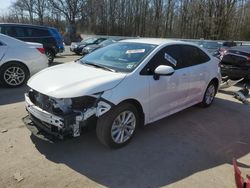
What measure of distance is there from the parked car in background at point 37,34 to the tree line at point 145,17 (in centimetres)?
2371

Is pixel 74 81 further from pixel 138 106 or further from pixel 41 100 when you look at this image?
pixel 138 106

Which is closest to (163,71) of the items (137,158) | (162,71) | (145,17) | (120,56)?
(162,71)

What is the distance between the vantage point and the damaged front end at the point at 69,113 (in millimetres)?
3572

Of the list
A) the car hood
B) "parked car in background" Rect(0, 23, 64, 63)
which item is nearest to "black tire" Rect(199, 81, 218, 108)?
the car hood

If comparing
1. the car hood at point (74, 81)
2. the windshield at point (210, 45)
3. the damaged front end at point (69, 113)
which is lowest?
the windshield at point (210, 45)

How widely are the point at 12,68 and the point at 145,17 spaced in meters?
38.7

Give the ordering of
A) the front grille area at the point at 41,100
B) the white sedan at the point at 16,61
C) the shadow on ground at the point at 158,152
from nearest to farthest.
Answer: the shadow on ground at the point at 158,152, the front grille area at the point at 41,100, the white sedan at the point at 16,61

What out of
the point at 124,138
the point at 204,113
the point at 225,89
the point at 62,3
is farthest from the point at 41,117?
the point at 62,3

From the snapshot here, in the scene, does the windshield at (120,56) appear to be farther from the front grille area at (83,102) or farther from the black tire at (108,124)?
the front grille area at (83,102)

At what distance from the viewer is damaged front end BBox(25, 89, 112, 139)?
3572 millimetres

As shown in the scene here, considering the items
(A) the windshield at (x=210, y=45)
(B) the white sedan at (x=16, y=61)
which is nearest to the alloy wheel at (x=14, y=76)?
(B) the white sedan at (x=16, y=61)

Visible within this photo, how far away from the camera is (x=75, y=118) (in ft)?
11.7

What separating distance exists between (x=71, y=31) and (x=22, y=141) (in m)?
47.6

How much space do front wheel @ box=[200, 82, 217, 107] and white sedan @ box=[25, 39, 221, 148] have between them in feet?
2.38
